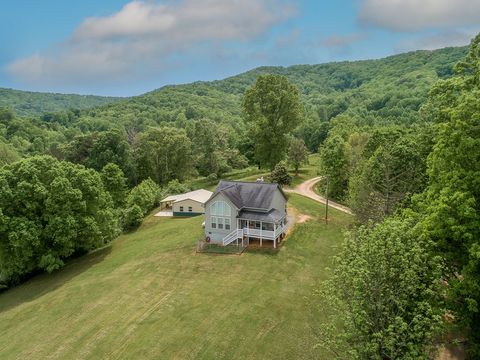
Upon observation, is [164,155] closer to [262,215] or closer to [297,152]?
[297,152]

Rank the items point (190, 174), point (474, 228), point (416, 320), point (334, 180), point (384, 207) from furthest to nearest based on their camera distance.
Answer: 1. point (190, 174)
2. point (334, 180)
3. point (384, 207)
4. point (474, 228)
5. point (416, 320)

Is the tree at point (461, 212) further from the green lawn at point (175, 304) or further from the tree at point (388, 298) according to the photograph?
the green lawn at point (175, 304)

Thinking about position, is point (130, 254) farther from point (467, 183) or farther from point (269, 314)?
point (467, 183)

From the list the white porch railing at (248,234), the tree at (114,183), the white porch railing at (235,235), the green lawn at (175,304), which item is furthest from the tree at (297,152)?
the white porch railing at (235,235)

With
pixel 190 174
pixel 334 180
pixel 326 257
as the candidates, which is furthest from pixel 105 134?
pixel 326 257

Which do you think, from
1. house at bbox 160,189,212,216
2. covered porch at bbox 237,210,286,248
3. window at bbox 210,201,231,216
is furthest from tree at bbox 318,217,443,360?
house at bbox 160,189,212,216

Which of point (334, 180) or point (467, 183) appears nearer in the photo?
point (467, 183)

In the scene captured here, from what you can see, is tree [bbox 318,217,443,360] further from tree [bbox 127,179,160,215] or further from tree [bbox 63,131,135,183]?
tree [bbox 63,131,135,183]
